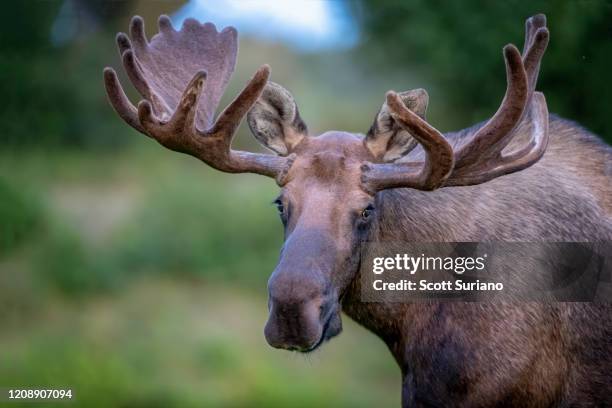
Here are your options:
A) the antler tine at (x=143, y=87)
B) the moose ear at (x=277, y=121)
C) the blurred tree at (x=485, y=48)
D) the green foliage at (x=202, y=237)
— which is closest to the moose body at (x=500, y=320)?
the moose ear at (x=277, y=121)

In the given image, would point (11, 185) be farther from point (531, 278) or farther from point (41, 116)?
point (531, 278)

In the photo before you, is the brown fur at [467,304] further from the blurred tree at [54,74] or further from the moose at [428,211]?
the blurred tree at [54,74]

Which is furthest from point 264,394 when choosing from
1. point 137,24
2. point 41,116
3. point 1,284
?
point 137,24

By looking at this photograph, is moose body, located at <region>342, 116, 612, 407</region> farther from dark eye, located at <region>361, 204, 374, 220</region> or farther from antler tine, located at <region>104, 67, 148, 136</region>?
antler tine, located at <region>104, 67, 148, 136</region>

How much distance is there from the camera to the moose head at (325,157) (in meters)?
3.83

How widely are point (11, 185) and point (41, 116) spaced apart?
3.34 ft

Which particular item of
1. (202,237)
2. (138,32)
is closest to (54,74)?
(202,237)

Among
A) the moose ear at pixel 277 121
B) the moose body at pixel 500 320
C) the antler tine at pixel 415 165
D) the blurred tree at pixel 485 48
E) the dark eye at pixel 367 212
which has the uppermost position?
the blurred tree at pixel 485 48

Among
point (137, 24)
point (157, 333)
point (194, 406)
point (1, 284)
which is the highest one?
point (137, 24)

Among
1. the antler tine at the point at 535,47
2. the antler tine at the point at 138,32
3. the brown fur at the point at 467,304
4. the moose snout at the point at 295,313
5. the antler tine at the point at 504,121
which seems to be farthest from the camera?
the antler tine at the point at 138,32

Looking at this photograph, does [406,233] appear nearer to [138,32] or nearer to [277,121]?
[277,121]

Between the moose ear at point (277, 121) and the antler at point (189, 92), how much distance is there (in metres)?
0.16

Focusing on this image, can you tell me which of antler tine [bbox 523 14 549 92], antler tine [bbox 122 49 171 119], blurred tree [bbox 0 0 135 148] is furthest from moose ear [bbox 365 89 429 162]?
blurred tree [bbox 0 0 135 148]

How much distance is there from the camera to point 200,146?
4.40 meters
